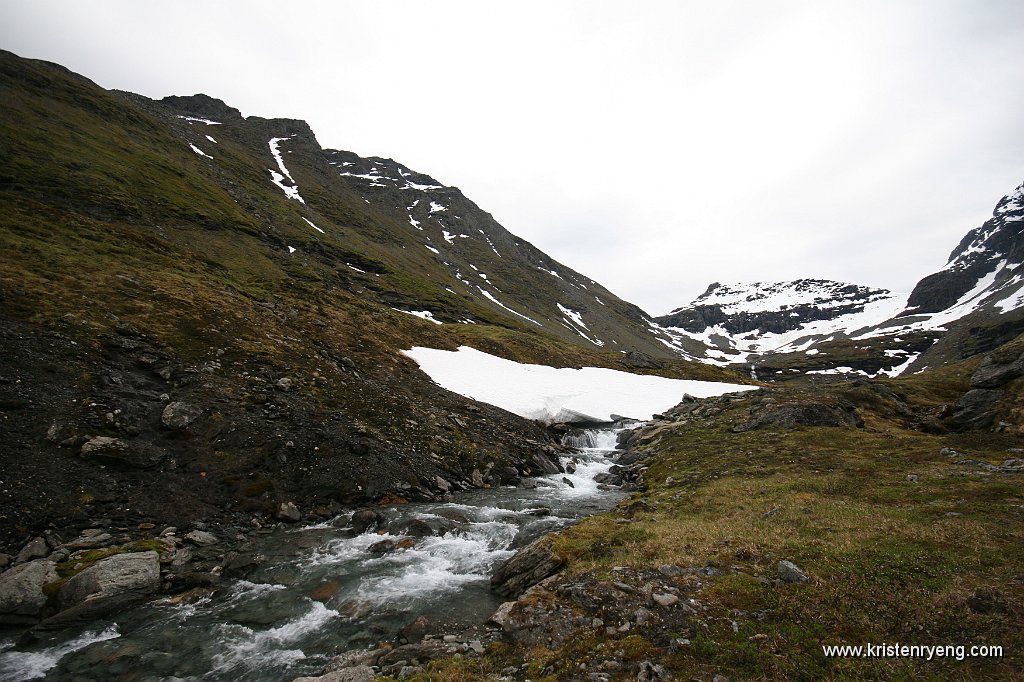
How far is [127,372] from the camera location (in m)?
24.0

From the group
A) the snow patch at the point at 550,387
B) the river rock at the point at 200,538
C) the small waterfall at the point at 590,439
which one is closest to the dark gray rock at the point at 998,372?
the snow patch at the point at 550,387

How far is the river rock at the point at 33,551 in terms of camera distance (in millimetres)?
14500

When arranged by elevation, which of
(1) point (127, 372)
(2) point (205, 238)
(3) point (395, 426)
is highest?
(2) point (205, 238)

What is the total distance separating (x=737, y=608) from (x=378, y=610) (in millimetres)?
10239

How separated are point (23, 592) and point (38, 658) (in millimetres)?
2774

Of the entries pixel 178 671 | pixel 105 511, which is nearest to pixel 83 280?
pixel 105 511

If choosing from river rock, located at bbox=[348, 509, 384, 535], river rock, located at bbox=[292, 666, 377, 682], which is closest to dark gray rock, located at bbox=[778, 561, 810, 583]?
river rock, located at bbox=[292, 666, 377, 682]

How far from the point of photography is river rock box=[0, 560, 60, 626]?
41.3ft

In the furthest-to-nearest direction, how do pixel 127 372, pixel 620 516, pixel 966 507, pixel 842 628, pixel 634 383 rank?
pixel 634 383 → pixel 127 372 → pixel 620 516 → pixel 966 507 → pixel 842 628

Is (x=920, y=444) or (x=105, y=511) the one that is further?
(x=920, y=444)

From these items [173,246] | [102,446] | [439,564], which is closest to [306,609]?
[439,564]

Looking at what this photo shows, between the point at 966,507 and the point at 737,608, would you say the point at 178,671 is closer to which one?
the point at 737,608

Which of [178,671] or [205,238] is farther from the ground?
[205,238]

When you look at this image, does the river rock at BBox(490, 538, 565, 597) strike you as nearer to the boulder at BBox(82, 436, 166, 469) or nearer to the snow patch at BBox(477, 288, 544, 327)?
the boulder at BBox(82, 436, 166, 469)
